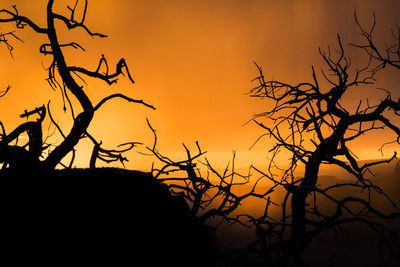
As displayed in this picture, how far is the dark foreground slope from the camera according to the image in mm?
A: 2375

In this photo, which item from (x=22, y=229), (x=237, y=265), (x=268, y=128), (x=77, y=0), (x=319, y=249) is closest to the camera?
(x=22, y=229)

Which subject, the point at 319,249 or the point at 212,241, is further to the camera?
the point at 319,249

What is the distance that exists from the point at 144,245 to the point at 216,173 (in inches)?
83.9

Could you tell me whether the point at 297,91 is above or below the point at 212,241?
above

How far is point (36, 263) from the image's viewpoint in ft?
7.45

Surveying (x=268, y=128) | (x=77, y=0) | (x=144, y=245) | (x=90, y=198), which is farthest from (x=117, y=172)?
(x=77, y=0)

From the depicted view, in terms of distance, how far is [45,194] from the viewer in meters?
2.69

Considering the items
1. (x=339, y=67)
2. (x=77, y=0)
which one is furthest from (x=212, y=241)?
(x=77, y=0)

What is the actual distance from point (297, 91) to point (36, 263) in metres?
4.19

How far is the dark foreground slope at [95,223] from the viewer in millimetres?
2375

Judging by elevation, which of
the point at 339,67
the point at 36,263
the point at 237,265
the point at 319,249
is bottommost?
the point at 36,263

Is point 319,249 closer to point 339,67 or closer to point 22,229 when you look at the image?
point 339,67

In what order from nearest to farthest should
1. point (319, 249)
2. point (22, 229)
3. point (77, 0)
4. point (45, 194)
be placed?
1. point (22, 229)
2. point (45, 194)
3. point (77, 0)
4. point (319, 249)

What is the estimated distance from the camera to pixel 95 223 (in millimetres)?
2570
